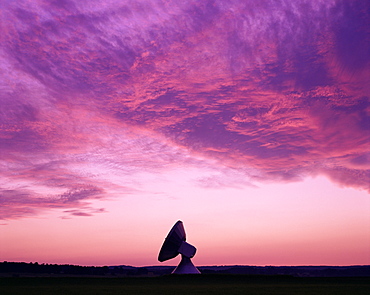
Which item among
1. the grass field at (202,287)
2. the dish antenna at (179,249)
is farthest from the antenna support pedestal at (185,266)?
the grass field at (202,287)

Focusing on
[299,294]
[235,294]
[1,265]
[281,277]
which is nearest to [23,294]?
[235,294]

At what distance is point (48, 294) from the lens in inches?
1885

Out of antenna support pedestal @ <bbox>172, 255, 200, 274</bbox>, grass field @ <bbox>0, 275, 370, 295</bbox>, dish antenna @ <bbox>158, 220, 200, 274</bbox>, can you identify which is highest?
dish antenna @ <bbox>158, 220, 200, 274</bbox>

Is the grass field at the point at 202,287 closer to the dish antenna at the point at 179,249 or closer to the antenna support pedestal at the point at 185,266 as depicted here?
the antenna support pedestal at the point at 185,266

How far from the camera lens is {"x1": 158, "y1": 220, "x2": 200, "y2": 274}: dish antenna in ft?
258

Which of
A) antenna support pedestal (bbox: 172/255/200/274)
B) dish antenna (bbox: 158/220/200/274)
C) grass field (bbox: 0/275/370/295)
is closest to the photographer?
grass field (bbox: 0/275/370/295)

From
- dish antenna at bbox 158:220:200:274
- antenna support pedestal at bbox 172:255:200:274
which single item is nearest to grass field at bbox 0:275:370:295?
antenna support pedestal at bbox 172:255:200:274

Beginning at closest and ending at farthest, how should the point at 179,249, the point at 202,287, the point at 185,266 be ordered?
the point at 202,287 < the point at 179,249 < the point at 185,266

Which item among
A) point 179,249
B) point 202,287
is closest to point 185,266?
point 179,249

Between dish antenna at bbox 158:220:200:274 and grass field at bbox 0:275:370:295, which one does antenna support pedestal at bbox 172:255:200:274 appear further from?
grass field at bbox 0:275:370:295

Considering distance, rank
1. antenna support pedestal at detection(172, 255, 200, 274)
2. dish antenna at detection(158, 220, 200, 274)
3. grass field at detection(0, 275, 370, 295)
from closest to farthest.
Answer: grass field at detection(0, 275, 370, 295) < dish antenna at detection(158, 220, 200, 274) < antenna support pedestal at detection(172, 255, 200, 274)

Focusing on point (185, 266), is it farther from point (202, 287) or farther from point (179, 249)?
point (202, 287)

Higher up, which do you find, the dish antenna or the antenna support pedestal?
the dish antenna

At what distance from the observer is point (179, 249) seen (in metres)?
79.7
